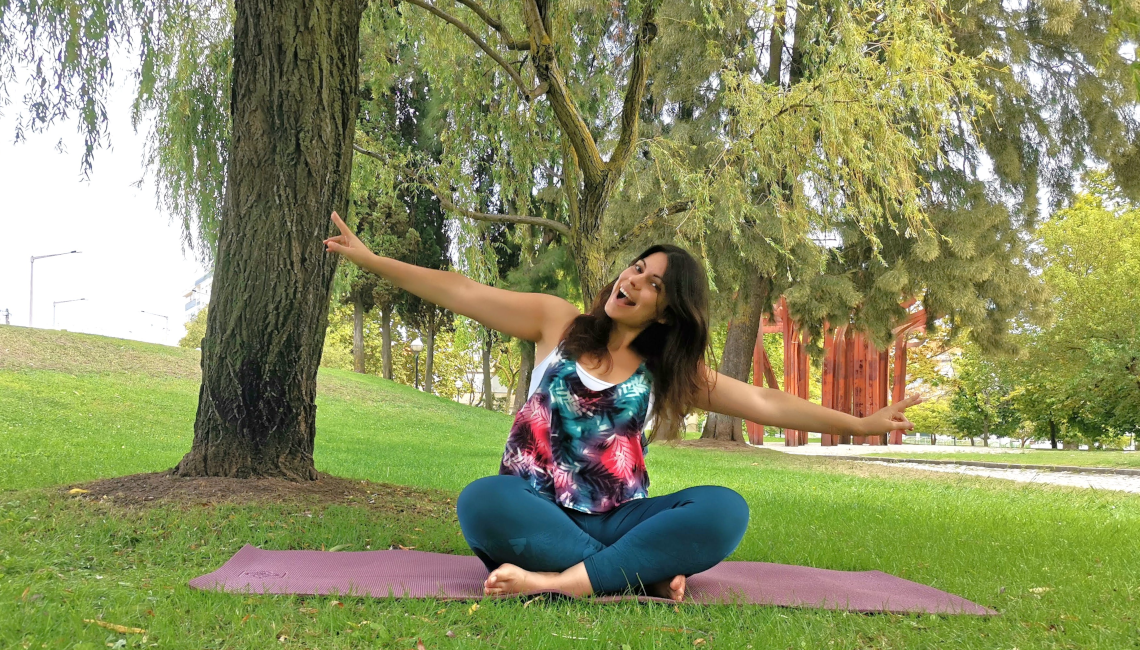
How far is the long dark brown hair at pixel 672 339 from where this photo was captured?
3.34 m

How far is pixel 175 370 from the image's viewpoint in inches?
694

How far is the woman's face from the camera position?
3367mm

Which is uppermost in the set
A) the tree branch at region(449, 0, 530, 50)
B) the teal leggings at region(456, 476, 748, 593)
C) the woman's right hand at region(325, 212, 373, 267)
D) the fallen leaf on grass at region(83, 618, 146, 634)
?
the tree branch at region(449, 0, 530, 50)

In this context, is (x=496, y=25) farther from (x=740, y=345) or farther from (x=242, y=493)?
(x=740, y=345)

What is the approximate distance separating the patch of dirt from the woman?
173 centimetres

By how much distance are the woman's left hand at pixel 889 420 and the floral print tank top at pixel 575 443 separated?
3.00 feet

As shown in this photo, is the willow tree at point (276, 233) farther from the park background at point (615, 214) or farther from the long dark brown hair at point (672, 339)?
the long dark brown hair at point (672, 339)

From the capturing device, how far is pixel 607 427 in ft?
10.6

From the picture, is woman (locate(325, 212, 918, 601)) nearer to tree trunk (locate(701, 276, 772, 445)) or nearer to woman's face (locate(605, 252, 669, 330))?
woman's face (locate(605, 252, 669, 330))

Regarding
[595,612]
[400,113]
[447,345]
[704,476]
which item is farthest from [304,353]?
[447,345]

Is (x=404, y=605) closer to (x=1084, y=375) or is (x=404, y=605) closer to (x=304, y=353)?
(x=304, y=353)

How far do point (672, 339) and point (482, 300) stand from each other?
2.45 ft

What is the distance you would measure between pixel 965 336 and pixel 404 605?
1554 cm

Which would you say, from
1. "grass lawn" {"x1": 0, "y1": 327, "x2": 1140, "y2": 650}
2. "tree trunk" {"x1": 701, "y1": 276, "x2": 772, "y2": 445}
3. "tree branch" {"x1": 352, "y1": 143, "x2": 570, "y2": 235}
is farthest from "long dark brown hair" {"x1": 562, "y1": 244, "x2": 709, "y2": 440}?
"tree trunk" {"x1": 701, "y1": 276, "x2": 772, "y2": 445}
